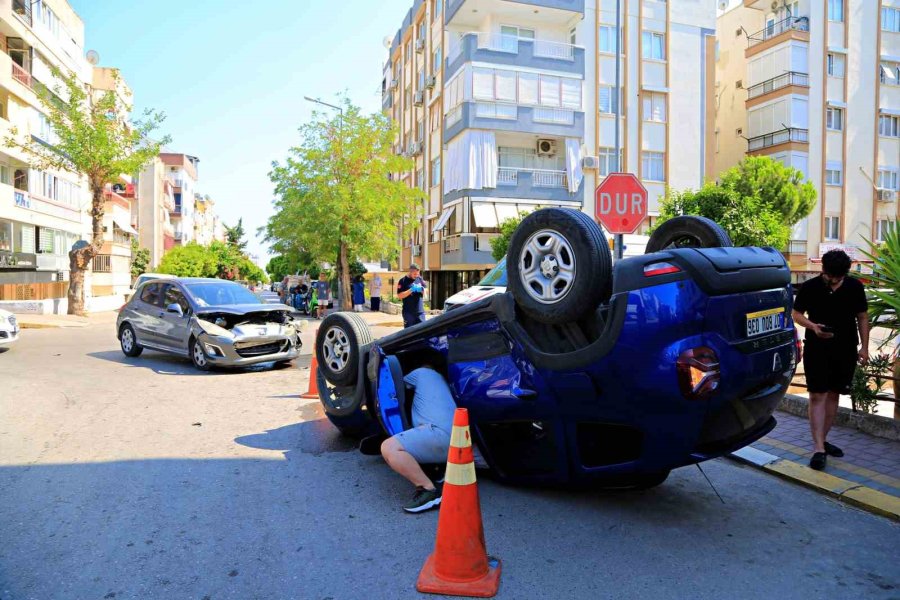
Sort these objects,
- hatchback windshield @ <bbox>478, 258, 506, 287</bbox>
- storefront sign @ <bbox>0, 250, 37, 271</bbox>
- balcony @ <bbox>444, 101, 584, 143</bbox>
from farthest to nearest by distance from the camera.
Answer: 1. balcony @ <bbox>444, 101, 584, 143</bbox>
2. storefront sign @ <bbox>0, 250, 37, 271</bbox>
3. hatchback windshield @ <bbox>478, 258, 506, 287</bbox>

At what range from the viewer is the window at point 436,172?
3762cm

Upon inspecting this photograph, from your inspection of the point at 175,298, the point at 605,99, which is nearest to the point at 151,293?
the point at 175,298

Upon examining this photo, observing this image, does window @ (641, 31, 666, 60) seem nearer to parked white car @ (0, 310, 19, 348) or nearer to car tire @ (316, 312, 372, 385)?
parked white car @ (0, 310, 19, 348)

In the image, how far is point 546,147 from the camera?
3300 cm

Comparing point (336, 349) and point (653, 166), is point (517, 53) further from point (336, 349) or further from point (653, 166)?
point (336, 349)

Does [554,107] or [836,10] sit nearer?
[554,107]

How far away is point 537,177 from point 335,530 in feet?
98.1

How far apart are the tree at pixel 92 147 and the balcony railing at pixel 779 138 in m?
31.9

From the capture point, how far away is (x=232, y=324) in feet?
35.2

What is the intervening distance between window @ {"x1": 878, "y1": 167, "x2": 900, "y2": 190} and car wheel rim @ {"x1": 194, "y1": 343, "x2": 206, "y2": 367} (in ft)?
134

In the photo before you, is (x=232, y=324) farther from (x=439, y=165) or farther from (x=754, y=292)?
(x=439, y=165)

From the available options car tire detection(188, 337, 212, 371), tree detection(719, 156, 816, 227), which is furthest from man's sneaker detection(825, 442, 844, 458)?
tree detection(719, 156, 816, 227)

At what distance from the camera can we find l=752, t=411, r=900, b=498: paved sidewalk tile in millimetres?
4844

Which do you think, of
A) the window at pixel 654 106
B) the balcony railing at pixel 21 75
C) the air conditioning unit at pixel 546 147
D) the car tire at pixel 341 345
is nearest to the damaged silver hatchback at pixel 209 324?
the car tire at pixel 341 345
